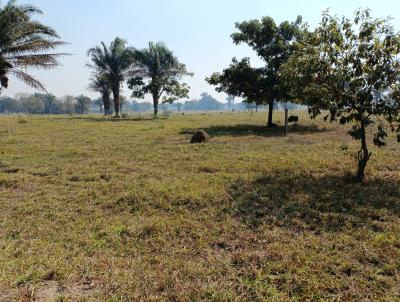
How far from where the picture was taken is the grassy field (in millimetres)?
4164

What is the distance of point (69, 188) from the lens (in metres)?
8.36

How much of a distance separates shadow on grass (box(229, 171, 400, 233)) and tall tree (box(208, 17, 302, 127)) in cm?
1391

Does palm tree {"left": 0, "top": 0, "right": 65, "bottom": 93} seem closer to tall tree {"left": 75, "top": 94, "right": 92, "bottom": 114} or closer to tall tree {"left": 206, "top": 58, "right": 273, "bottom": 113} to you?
tall tree {"left": 206, "top": 58, "right": 273, "bottom": 113}

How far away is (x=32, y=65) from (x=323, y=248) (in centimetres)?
1916

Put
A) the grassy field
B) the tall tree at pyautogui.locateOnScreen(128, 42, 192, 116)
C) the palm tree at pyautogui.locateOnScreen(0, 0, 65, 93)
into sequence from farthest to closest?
the tall tree at pyautogui.locateOnScreen(128, 42, 192, 116)
the palm tree at pyautogui.locateOnScreen(0, 0, 65, 93)
the grassy field

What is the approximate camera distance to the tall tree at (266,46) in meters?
21.9

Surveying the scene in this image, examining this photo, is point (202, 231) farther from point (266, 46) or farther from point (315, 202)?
point (266, 46)

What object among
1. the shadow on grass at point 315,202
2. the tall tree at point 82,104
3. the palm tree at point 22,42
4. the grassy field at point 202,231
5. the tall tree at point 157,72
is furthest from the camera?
the tall tree at point 82,104

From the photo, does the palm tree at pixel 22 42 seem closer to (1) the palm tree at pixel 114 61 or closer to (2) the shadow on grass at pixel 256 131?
(2) the shadow on grass at pixel 256 131

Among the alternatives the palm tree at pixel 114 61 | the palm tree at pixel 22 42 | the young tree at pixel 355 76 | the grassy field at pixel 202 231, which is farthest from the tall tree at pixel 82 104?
the young tree at pixel 355 76

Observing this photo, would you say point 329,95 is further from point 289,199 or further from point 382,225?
point 382,225

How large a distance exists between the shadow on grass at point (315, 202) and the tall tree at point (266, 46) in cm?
1391

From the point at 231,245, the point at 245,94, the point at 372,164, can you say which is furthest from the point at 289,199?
the point at 245,94

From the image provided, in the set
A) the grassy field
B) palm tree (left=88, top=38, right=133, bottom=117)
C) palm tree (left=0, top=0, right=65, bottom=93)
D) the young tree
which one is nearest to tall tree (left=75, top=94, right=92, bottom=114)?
palm tree (left=88, top=38, right=133, bottom=117)
